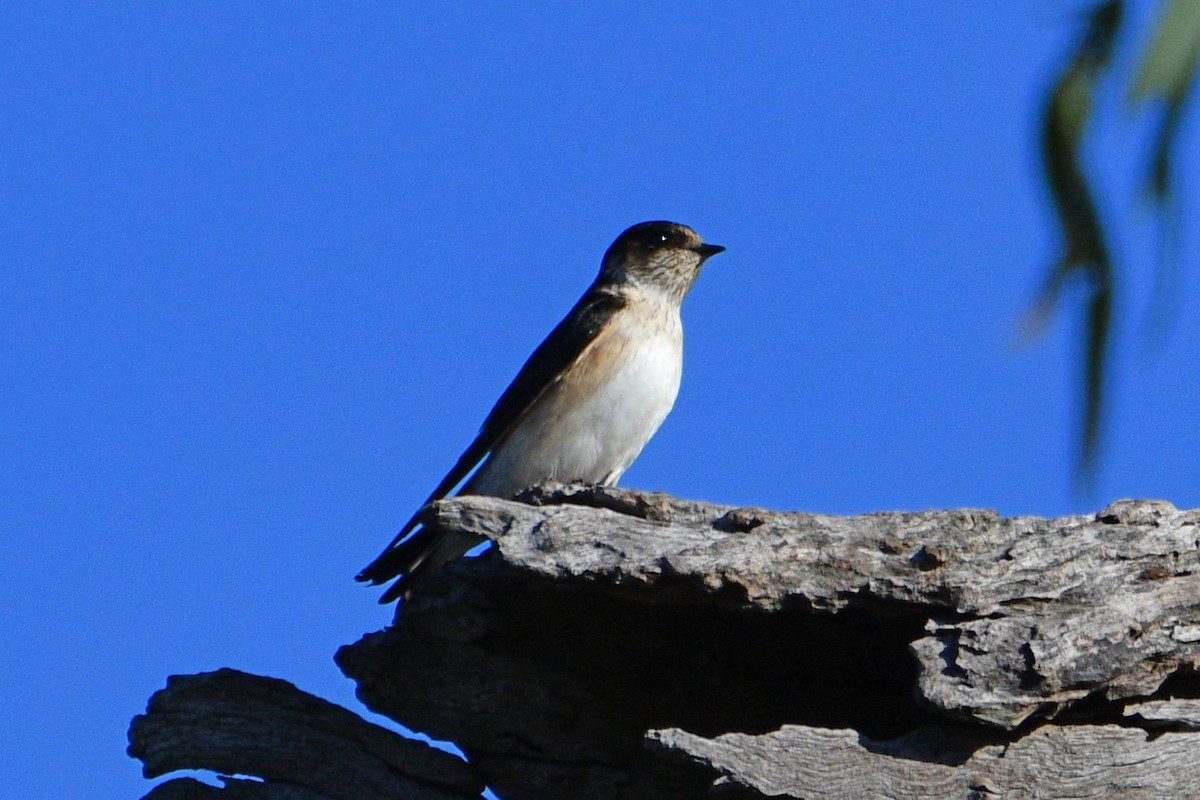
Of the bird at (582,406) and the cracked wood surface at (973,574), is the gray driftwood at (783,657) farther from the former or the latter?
the bird at (582,406)

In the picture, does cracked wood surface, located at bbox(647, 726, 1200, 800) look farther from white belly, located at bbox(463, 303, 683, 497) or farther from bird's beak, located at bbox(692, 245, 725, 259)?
bird's beak, located at bbox(692, 245, 725, 259)

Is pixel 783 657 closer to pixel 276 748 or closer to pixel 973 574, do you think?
pixel 973 574

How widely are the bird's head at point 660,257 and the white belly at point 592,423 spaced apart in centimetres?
120

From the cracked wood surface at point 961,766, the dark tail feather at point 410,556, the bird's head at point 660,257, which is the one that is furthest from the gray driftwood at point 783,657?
the bird's head at point 660,257

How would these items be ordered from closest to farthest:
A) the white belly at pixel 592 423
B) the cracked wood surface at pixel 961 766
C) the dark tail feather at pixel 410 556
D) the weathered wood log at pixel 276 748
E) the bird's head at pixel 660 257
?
the cracked wood surface at pixel 961 766, the weathered wood log at pixel 276 748, the dark tail feather at pixel 410 556, the white belly at pixel 592 423, the bird's head at pixel 660 257

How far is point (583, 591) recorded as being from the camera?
5.52 metres

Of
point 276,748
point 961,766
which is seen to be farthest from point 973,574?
point 276,748

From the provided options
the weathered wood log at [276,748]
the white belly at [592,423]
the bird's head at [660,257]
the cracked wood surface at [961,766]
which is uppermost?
the bird's head at [660,257]

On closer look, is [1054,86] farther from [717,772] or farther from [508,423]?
[508,423]

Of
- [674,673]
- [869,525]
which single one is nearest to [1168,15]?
[869,525]

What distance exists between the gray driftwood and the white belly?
216cm

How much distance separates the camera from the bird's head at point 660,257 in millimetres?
10078

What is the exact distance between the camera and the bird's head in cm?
1008

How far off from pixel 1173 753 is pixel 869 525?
133 centimetres
